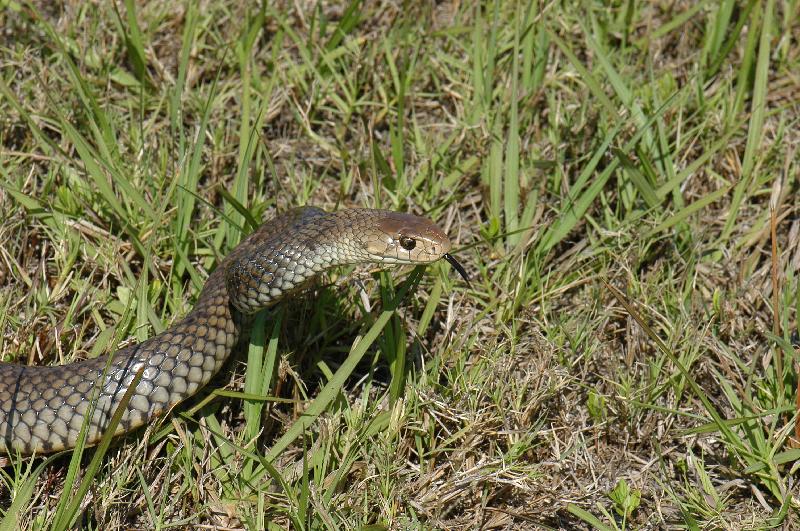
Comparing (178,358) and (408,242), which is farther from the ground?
(408,242)

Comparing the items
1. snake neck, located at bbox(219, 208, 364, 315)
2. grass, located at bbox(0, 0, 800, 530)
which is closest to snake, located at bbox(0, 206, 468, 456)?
snake neck, located at bbox(219, 208, 364, 315)

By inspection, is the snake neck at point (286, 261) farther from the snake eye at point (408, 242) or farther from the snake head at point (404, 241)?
the snake eye at point (408, 242)

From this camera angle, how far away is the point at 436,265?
206 inches

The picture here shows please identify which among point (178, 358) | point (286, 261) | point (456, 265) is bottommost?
point (178, 358)

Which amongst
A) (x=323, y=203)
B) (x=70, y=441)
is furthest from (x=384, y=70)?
(x=70, y=441)

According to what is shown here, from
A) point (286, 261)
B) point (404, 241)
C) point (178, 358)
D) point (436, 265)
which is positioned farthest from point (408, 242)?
point (178, 358)

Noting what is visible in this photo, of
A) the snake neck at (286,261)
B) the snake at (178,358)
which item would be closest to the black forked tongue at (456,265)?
the snake at (178,358)

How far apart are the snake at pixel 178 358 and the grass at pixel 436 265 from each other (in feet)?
0.51

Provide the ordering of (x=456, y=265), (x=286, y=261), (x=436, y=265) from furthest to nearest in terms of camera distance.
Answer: (x=436, y=265) < (x=456, y=265) < (x=286, y=261)

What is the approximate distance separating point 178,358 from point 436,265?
4.78 feet

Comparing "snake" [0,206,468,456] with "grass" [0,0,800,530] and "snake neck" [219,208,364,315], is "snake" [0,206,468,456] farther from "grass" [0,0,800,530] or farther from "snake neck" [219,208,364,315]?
"grass" [0,0,800,530]

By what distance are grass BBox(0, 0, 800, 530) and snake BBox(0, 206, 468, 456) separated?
0.51 ft

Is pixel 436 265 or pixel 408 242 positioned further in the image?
pixel 436 265

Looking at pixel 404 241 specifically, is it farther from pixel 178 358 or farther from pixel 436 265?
pixel 178 358
